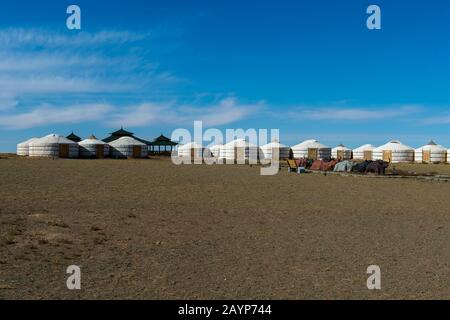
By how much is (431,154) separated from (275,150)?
2050 centimetres

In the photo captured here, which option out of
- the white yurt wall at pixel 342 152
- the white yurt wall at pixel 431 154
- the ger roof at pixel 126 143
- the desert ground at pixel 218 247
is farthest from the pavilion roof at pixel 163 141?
the desert ground at pixel 218 247

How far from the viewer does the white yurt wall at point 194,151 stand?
6022cm

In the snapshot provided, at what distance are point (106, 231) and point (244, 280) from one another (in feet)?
12.9

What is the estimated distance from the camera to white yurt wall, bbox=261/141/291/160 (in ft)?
199

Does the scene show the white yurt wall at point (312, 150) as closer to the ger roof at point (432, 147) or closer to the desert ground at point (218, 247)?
the ger roof at point (432, 147)

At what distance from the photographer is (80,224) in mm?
9531

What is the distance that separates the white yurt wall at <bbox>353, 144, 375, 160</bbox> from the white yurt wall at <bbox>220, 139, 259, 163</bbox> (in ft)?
56.8

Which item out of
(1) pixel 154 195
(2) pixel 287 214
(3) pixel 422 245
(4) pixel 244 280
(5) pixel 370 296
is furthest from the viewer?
(1) pixel 154 195

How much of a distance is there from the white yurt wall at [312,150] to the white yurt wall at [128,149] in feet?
66.8

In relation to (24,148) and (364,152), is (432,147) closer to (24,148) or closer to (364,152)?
(364,152)

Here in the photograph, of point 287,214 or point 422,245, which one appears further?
point 287,214
